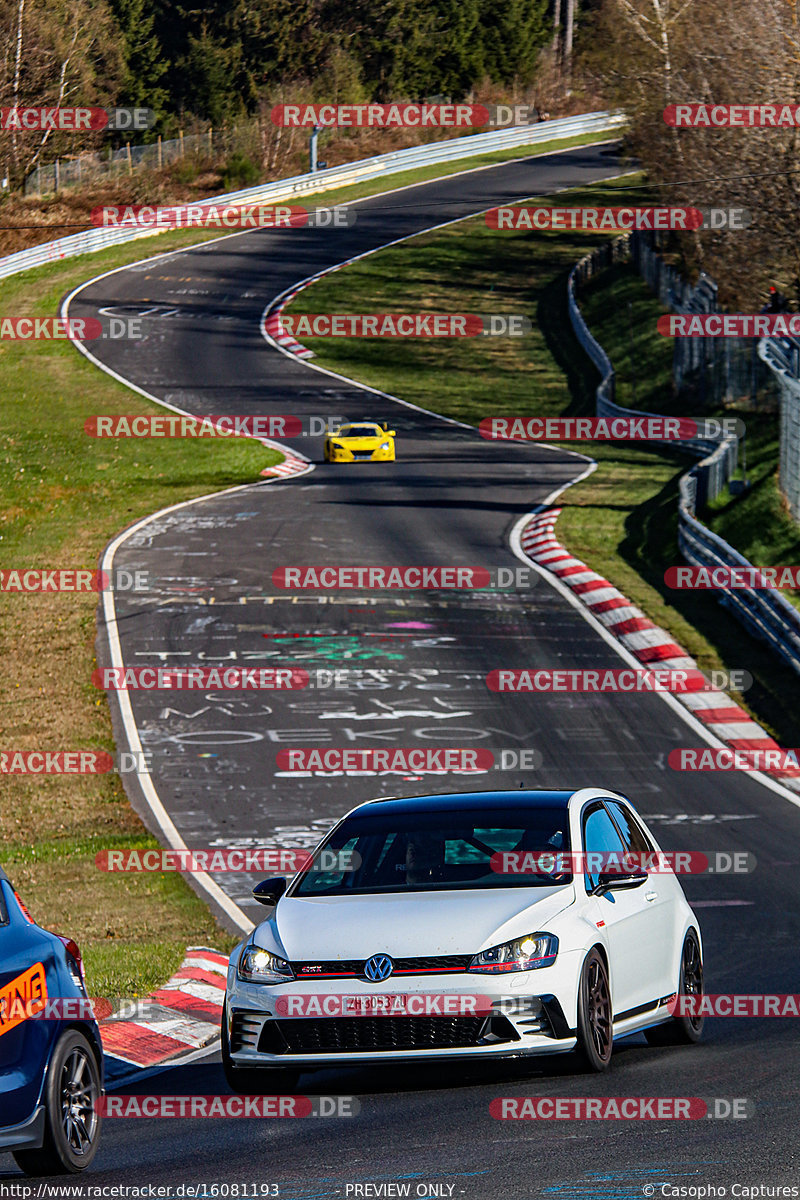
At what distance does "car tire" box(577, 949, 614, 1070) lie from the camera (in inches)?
332

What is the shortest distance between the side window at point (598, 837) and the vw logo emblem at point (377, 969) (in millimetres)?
1348

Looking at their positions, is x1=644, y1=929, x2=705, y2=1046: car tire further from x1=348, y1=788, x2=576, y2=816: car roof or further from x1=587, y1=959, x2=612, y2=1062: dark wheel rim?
x1=348, y1=788, x2=576, y2=816: car roof

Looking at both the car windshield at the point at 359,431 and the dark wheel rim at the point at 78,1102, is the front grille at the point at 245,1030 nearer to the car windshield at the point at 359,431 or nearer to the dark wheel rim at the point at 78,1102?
the dark wheel rim at the point at 78,1102

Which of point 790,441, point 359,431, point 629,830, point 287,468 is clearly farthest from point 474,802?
point 359,431

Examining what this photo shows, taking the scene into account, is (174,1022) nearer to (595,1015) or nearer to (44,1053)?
(595,1015)

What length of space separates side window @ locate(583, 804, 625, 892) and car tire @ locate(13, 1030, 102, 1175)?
2962 millimetres

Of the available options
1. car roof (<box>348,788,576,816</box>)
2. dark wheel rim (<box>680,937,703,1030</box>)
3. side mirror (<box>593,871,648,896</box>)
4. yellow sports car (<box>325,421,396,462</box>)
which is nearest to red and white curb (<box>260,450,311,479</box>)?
yellow sports car (<box>325,421,396,462</box>)

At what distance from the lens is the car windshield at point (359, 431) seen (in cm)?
4134

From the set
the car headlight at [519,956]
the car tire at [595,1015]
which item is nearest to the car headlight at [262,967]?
the car headlight at [519,956]

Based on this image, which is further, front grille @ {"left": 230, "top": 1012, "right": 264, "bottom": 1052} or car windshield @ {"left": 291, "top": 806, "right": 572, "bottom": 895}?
car windshield @ {"left": 291, "top": 806, "right": 572, "bottom": 895}

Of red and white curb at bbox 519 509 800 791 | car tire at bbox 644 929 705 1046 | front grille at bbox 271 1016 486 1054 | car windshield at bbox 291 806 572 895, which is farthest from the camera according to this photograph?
red and white curb at bbox 519 509 800 791

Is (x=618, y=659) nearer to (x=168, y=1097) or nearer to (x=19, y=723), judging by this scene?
(x=19, y=723)

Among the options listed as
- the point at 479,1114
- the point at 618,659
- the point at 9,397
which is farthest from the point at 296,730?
the point at 9,397

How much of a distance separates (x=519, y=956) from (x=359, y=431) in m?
33.7
